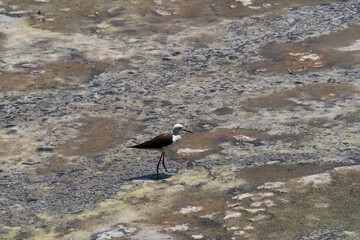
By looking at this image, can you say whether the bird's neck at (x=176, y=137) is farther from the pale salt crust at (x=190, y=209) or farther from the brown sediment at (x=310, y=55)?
the brown sediment at (x=310, y=55)

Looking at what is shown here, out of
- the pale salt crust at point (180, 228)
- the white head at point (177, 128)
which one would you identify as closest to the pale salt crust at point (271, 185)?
the pale salt crust at point (180, 228)

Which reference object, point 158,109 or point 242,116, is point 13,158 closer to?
point 158,109

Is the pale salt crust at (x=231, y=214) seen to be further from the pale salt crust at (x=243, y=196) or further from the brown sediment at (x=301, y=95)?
the brown sediment at (x=301, y=95)

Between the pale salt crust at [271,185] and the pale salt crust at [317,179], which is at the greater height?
the pale salt crust at [317,179]

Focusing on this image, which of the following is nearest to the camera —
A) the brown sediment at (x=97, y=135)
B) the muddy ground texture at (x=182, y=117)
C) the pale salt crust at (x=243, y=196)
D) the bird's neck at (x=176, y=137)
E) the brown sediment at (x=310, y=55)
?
the muddy ground texture at (x=182, y=117)

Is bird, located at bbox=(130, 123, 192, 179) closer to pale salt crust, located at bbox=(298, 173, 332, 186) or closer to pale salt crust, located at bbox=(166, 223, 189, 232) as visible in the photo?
pale salt crust, located at bbox=(166, 223, 189, 232)

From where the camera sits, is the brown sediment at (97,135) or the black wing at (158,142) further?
the brown sediment at (97,135)

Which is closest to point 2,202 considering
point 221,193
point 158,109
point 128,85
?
point 221,193

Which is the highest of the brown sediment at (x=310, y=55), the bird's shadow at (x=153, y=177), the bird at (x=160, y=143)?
the bird at (x=160, y=143)

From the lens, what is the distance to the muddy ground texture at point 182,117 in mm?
7550

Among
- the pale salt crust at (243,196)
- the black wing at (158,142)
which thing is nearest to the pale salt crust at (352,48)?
the black wing at (158,142)

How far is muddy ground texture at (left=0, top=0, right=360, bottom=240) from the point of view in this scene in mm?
7550

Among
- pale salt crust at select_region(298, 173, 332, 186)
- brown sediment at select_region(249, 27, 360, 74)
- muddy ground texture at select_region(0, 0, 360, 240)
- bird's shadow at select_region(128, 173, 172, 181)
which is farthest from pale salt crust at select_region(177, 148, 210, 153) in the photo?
brown sediment at select_region(249, 27, 360, 74)

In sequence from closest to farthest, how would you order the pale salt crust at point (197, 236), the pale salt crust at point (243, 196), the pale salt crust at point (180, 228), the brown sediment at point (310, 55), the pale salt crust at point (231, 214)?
the pale salt crust at point (197, 236)
the pale salt crust at point (180, 228)
the pale salt crust at point (231, 214)
the pale salt crust at point (243, 196)
the brown sediment at point (310, 55)
